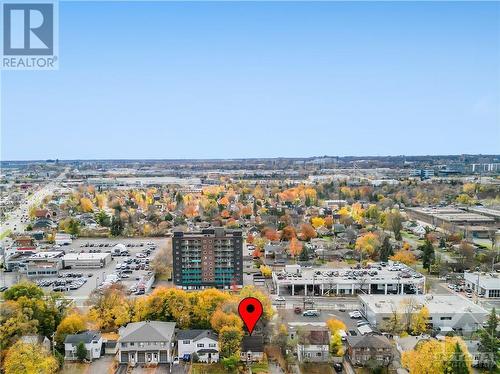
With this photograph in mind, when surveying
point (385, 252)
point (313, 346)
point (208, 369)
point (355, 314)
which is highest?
point (385, 252)

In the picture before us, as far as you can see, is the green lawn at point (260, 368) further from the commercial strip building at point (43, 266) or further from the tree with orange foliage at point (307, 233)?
the tree with orange foliage at point (307, 233)

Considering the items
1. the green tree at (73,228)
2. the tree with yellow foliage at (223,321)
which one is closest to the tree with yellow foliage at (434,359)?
the tree with yellow foliage at (223,321)

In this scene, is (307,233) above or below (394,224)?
below

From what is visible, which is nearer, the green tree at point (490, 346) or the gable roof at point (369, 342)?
the green tree at point (490, 346)

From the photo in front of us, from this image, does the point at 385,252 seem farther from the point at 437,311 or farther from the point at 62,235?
the point at 62,235

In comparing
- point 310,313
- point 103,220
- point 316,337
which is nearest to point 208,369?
point 316,337

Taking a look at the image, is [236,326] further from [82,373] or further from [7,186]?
[7,186]

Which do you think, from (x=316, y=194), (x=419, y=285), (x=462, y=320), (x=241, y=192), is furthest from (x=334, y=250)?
(x=241, y=192)
